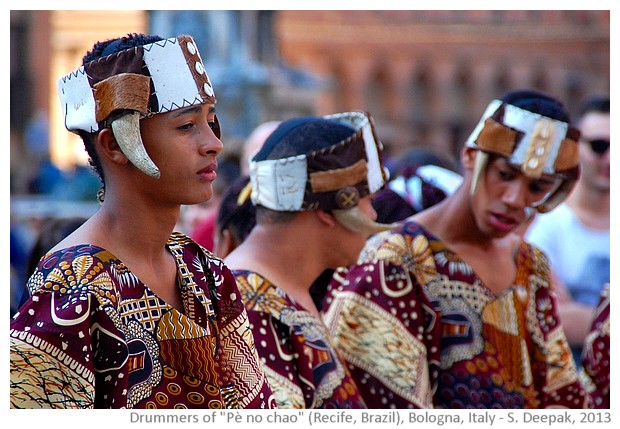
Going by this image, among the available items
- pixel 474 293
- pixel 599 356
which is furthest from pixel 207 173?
pixel 599 356

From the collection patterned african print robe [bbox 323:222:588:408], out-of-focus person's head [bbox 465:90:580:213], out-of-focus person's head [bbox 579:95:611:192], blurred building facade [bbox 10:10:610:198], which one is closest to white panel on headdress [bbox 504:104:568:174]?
out-of-focus person's head [bbox 465:90:580:213]

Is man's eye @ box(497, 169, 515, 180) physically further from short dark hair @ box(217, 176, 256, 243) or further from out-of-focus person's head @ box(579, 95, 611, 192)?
out-of-focus person's head @ box(579, 95, 611, 192)

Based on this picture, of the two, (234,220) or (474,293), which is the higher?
(234,220)

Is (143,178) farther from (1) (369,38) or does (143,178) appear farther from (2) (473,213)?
(1) (369,38)

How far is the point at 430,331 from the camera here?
4.76m

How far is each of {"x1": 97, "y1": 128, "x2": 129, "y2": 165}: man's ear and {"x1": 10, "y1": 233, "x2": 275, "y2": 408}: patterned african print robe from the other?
0.24 meters

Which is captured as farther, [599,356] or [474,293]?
[599,356]

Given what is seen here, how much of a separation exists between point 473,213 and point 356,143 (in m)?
0.75

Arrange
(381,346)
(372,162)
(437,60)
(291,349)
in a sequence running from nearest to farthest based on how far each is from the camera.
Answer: (291,349) → (372,162) → (381,346) → (437,60)

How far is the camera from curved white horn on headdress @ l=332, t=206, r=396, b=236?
434 cm

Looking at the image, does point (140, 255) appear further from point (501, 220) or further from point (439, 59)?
point (439, 59)

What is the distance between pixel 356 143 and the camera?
174 inches

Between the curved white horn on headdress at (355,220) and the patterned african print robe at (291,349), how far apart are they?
36 centimetres

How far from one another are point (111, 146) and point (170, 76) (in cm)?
22
